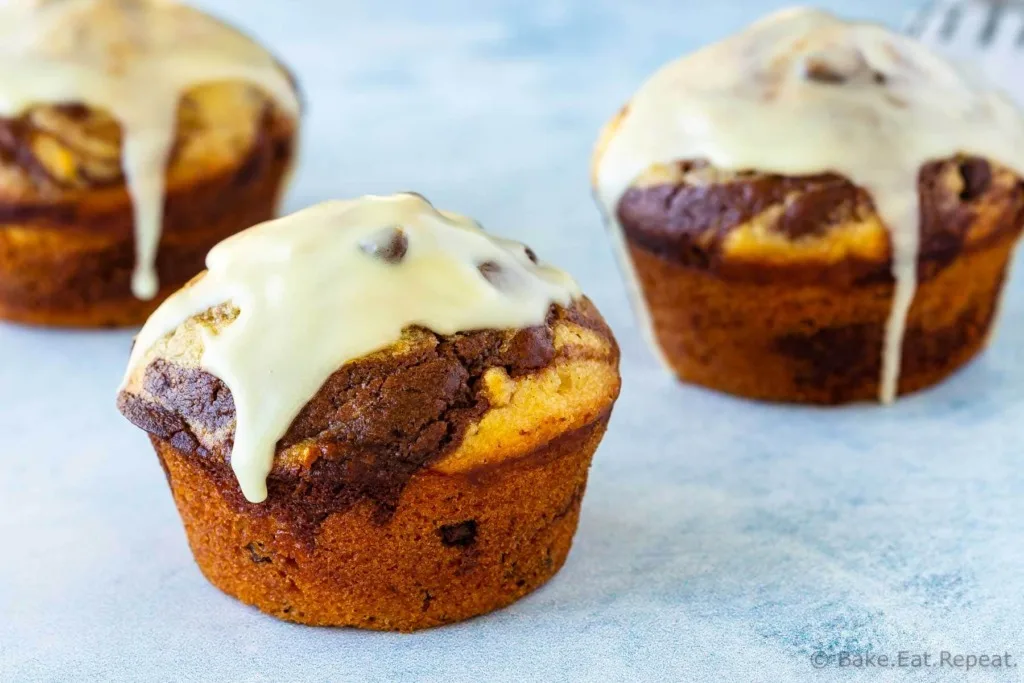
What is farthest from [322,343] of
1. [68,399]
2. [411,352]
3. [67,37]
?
[67,37]

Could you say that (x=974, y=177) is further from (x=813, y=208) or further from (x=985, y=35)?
(x=985, y=35)

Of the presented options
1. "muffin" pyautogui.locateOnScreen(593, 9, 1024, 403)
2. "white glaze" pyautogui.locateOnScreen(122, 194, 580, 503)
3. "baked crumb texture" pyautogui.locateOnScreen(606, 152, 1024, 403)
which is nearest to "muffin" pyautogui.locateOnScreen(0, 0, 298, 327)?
"muffin" pyautogui.locateOnScreen(593, 9, 1024, 403)

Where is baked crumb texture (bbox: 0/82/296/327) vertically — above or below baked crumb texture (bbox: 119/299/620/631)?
Result: below

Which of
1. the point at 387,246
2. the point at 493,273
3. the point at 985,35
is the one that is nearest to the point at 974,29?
the point at 985,35

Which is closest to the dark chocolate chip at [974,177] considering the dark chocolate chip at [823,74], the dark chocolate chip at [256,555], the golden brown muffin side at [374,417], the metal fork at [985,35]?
the dark chocolate chip at [823,74]

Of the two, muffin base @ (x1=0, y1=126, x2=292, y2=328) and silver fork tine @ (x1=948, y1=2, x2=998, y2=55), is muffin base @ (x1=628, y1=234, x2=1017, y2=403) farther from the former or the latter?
silver fork tine @ (x1=948, y1=2, x2=998, y2=55)

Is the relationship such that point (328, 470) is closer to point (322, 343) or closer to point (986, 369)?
point (322, 343)

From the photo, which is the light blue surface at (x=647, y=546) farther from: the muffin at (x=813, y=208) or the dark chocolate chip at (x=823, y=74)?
the dark chocolate chip at (x=823, y=74)
